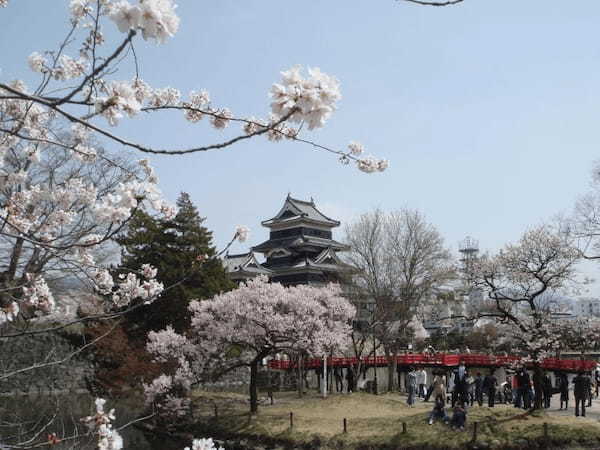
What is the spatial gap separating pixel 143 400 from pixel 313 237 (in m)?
23.9

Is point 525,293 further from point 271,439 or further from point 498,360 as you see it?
point 498,360

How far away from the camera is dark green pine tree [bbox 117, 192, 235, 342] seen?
75.7ft

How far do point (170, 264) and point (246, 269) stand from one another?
615 inches

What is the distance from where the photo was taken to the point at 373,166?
380 cm

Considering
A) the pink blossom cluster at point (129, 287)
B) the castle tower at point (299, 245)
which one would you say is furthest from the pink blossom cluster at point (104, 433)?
the castle tower at point (299, 245)

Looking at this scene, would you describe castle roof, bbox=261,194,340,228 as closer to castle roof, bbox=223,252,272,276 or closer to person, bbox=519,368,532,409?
castle roof, bbox=223,252,272,276

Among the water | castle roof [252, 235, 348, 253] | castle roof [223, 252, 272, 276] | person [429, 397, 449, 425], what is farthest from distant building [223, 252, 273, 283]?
person [429, 397, 449, 425]

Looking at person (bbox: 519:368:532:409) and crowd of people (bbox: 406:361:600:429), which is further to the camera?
person (bbox: 519:368:532:409)

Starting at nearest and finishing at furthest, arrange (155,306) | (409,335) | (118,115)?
(118,115) < (155,306) < (409,335)

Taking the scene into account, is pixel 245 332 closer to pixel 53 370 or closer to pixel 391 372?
pixel 391 372

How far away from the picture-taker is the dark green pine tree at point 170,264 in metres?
23.1

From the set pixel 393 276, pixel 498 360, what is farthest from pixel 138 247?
pixel 498 360

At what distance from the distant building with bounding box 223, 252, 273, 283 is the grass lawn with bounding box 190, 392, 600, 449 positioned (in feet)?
65.0

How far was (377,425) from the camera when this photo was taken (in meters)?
14.1
